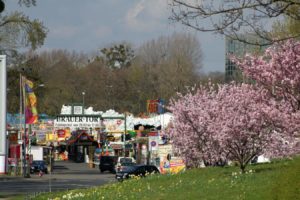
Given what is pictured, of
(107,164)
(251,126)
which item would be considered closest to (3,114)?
(251,126)

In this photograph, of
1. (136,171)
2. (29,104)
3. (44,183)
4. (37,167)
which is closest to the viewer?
(136,171)

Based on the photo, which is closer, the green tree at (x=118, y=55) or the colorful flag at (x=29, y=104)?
the colorful flag at (x=29, y=104)

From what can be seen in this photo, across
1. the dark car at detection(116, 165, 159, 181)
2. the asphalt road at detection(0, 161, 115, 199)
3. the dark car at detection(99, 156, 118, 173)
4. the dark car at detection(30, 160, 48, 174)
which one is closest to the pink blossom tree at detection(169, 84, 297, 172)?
the asphalt road at detection(0, 161, 115, 199)

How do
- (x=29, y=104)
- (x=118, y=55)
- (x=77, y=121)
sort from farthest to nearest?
(x=118, y=55), (x=77, y=121), (x=29, y=104)

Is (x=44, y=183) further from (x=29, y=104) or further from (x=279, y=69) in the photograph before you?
(x=279, y=69)

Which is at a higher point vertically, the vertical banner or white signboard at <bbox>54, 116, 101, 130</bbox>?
white signboard at <bbox>54, 116, 101, 130</bbox>

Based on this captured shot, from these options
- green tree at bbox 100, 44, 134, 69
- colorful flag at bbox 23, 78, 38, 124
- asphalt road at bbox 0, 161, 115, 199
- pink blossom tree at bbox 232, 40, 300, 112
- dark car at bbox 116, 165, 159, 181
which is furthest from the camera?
green tree at bbox 100, 44, 134, 69

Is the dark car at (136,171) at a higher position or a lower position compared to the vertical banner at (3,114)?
lower

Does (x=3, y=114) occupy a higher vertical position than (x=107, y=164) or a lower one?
higher

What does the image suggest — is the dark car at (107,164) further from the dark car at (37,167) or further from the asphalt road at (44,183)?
the asphalt road at (44,183)

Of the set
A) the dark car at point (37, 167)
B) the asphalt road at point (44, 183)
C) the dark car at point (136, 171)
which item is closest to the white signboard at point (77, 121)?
the dark car at point (37, 167)

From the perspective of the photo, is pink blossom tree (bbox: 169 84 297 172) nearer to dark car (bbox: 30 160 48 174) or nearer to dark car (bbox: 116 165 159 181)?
dark car (bbox: 116 165 159 181)

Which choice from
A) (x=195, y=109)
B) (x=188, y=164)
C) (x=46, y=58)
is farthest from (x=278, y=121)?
(x=46, y=58)

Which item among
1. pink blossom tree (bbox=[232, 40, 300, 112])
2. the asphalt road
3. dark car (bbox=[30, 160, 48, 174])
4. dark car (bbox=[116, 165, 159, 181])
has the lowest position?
the asphalt road
